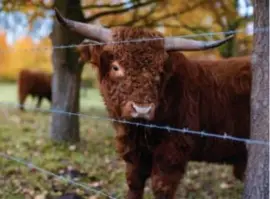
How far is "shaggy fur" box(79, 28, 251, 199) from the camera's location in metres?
3.86

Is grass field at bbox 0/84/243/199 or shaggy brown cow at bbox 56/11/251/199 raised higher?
shaggy brown cow at bbox 56/11/251/199

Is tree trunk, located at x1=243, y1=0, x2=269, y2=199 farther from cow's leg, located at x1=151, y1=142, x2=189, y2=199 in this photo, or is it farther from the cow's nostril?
cow's leg, located at x1=151, y1=142, x2=189, y2=199

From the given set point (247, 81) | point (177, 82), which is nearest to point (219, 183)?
point (247, 81)

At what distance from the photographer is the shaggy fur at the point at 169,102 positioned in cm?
386

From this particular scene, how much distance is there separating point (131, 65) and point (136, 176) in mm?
1311

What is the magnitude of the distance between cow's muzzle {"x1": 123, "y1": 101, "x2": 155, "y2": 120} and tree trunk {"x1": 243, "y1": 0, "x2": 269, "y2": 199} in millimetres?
789

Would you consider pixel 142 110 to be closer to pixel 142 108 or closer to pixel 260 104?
pixel 142 108

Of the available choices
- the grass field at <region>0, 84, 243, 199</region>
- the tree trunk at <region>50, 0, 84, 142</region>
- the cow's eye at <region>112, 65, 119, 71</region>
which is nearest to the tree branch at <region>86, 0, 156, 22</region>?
the tree trunk at <region>50, 0, 84, 142</region>

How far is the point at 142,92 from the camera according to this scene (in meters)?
3.74

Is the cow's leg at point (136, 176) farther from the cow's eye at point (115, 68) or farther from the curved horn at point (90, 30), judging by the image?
the curved horn at point (90, 30)

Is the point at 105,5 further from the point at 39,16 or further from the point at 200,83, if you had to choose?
the point at 200,83

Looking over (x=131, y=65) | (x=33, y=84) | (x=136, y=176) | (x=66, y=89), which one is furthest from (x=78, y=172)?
(x=33, y=84)

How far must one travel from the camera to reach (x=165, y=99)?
→ 424 centimetres

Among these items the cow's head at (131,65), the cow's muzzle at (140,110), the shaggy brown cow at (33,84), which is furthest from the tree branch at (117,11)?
the shaggy brown cow at (33,84)
